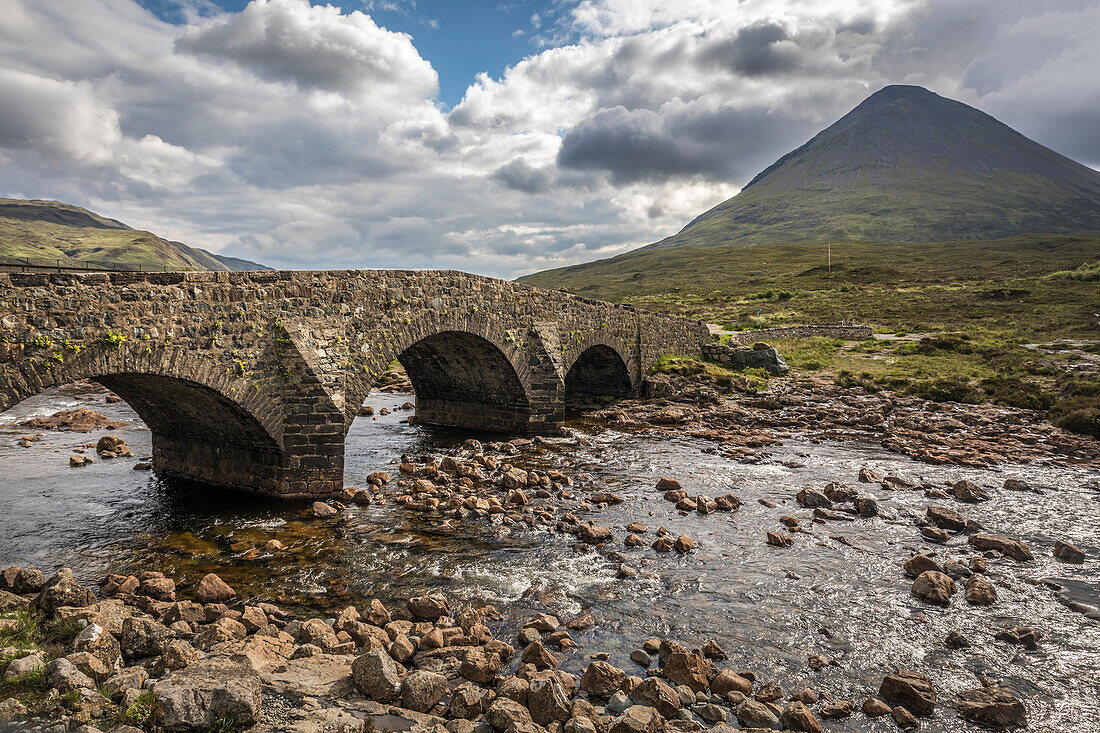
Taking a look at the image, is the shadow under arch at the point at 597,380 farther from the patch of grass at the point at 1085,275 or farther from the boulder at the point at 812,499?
the patch of grass at the point at 1085,275

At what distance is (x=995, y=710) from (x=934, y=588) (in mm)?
3054

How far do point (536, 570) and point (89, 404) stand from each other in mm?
26537

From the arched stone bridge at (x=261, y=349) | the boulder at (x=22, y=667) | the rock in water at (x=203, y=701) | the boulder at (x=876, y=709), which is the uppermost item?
the arched stone bridge at (x=261, y=349)

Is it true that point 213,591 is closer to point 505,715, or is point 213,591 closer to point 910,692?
point 505,715

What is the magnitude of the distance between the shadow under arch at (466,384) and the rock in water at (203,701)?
1502cm

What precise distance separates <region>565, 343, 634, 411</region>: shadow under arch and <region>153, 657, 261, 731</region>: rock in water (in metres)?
23.7

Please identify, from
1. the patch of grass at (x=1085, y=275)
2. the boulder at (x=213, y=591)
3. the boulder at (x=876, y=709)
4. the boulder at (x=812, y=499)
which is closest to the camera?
the boulder at (x=876, y=709)

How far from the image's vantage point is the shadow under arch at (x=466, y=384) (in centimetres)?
2086

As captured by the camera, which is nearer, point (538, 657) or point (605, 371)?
point (538, 657)

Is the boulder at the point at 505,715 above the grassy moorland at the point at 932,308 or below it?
below

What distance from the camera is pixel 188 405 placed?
13.1m

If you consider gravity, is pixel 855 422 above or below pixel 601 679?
above

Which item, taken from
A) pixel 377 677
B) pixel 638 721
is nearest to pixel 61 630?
pixel 377 677

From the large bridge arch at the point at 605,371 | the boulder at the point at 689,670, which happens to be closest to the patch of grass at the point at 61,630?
the boulder at the point at 689,670
